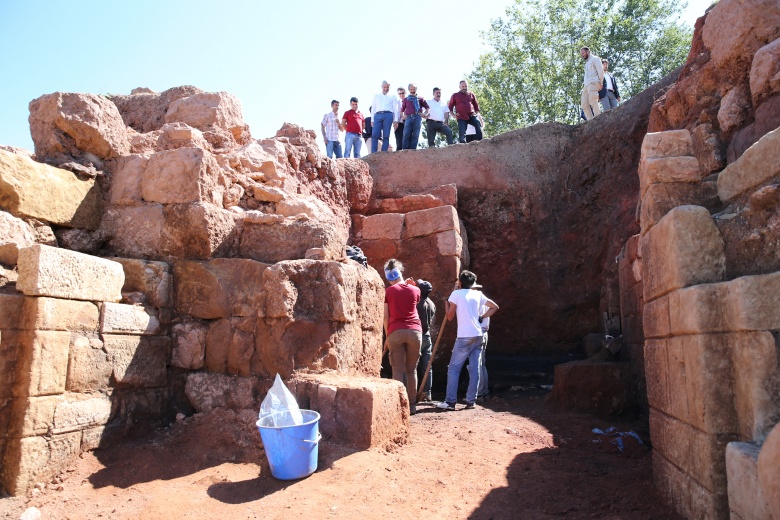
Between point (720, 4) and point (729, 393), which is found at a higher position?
point (720, 4)

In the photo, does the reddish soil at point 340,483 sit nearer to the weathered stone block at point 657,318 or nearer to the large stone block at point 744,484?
the large stone block at point 744,484

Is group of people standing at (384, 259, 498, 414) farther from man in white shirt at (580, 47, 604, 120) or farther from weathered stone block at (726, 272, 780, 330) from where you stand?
man in white shirt at (580, 47, 604, 120)

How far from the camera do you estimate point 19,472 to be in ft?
11.6

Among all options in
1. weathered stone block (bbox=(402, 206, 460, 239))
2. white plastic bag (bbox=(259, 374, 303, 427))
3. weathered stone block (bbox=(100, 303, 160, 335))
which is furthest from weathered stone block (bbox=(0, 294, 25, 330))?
weathered stone block (bbox=(402, 206, 460, 239))

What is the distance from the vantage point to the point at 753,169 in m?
3.09

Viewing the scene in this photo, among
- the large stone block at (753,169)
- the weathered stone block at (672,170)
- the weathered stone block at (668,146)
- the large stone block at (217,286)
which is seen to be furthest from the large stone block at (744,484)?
the large stone block at (217,286)

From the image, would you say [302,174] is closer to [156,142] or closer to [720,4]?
[156,142]

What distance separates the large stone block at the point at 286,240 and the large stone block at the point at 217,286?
0.25 metres

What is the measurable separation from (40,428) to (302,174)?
4.71 meters

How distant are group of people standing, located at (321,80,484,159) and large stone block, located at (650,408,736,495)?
8392 millimetres

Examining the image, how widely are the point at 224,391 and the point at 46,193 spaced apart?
2113 millimetres

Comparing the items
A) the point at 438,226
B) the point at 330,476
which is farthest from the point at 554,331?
the point at 330,476

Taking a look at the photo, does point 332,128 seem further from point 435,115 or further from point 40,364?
point 40,364

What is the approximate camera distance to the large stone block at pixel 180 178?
489 centimetres
